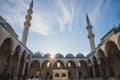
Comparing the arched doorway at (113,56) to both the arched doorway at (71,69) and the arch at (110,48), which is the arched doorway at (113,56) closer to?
the arch at (110,48)

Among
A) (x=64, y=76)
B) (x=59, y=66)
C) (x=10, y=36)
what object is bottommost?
(x=64, y=76)

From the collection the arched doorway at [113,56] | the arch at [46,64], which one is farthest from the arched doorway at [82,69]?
the arched doorway at [113,56]

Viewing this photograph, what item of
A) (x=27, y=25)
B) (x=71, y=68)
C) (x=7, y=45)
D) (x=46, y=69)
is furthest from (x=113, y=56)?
(x=27, y=25)

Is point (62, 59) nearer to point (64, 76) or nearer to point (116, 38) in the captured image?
point (64, 76)

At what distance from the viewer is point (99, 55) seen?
2094 cm

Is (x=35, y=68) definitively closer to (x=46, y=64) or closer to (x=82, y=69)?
(x=46, y=64)

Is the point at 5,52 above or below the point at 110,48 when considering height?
Result: below

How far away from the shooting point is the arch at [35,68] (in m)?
28.8

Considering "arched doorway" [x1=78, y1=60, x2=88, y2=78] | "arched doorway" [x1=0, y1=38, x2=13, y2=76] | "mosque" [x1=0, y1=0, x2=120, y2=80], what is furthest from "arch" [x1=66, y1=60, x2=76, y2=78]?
"arched doorway" [x1=0, y1=38, x2=13, y2=76]

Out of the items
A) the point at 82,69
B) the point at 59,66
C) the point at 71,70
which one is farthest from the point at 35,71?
the point at 82,69

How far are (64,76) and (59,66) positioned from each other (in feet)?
27.0

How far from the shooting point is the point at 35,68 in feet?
96.4

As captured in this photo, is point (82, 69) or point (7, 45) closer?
point (7, 45)

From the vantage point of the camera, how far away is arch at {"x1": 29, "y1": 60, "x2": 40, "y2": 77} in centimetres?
2884
